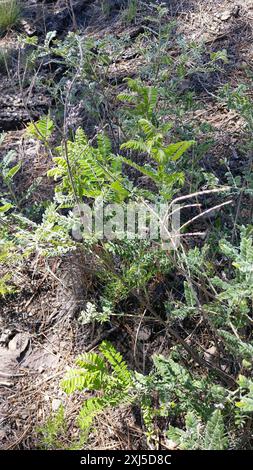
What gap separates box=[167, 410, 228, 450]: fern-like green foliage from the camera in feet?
5.32

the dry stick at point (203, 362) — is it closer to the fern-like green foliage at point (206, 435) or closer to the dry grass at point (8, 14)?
the fern-like green foliage at point (206, 435)

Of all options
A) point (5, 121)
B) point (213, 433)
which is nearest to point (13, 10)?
point (5, 121)

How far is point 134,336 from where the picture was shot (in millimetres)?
2375

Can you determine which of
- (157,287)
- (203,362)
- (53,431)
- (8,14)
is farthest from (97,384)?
(8,14)

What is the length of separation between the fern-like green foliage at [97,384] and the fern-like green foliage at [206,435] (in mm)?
287

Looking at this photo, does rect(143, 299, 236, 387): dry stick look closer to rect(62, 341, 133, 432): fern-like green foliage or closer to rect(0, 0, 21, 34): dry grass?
rect(62, 341, 133, 432): fern-like green foliage

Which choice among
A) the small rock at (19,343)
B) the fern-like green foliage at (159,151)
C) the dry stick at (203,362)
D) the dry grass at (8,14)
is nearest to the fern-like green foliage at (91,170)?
the fern-like green foliage at (159,151)

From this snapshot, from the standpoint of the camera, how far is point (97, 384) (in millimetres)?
1988

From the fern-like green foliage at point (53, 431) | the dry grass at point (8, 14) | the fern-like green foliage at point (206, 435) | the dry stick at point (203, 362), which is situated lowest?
the fern-like green foliage at point (53, 431)

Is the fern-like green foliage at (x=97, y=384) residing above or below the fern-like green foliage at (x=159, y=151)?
below

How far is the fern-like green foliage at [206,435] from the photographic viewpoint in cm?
162

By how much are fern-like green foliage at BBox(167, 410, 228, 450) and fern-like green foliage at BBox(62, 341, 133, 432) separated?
0.29 metres

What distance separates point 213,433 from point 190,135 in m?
1.53

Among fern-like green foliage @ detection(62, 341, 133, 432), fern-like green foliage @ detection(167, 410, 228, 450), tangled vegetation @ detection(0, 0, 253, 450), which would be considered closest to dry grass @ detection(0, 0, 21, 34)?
tangled vegetation @ detection(0, 0, 253, 450)
